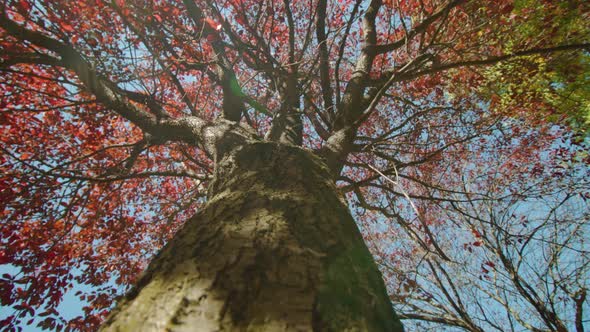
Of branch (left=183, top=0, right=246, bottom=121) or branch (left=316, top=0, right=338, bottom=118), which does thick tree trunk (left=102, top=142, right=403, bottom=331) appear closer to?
branch (left=183, top=0, right=246, bottom=121)

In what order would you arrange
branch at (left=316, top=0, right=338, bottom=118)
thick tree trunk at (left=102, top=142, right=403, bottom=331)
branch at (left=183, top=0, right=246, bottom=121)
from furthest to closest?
branch at (left=316, top=0, right=338, bottom=118) → branch at (left=183, top=0, right=246, bottom=121) → thick tree trunk at (left=102, top=142, right=403, bottom=331)

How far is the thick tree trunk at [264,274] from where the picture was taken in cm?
87

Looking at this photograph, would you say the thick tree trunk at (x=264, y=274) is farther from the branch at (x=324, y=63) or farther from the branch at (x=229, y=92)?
the branch at (x=324, y=63)

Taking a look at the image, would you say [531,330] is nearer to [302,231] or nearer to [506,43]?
[506,43]

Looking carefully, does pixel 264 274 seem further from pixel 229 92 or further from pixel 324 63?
pixel 324 63

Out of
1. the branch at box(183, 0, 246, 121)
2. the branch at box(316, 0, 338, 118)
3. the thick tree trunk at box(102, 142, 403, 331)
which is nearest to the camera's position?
the thick tree trunk at box(102, 142, 403, 331)

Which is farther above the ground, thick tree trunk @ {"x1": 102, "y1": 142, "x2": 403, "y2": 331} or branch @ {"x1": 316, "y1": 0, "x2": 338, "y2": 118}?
branch @ {"x1": 316, "y1": 0, "x2": 338, "y2": 118}

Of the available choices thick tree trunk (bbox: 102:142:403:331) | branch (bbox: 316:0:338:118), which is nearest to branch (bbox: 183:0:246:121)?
branch (bbox: 316:0:338:118)

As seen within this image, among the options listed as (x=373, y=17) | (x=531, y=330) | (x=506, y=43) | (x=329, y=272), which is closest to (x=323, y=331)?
(x=329, y=272)

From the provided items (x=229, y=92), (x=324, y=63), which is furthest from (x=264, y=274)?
(x=324, y=63)

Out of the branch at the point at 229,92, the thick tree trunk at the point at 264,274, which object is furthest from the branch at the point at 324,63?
the thick tree trunk at the point at 264,274

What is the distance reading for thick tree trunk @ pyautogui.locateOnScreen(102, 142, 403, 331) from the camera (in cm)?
87

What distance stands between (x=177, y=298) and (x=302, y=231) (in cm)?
58

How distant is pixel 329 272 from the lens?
A: 1065 mm
